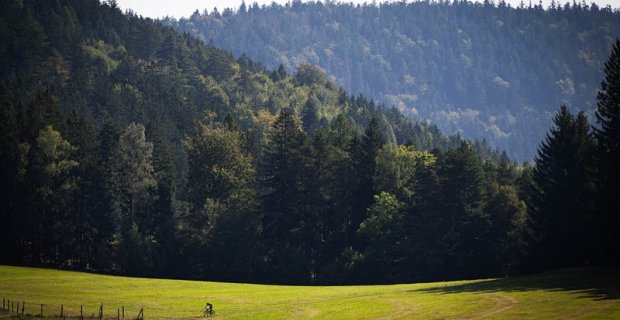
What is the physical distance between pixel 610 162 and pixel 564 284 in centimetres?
1545

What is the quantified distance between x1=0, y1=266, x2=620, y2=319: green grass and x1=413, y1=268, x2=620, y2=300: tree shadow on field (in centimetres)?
7

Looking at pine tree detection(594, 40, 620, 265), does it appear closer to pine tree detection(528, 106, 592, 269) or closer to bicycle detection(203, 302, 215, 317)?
pine tree detection(528, 106, 592, 269)

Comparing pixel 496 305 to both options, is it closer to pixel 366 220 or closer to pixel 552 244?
pixel 552 244

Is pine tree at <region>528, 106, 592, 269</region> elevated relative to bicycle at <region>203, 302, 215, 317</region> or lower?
elevated

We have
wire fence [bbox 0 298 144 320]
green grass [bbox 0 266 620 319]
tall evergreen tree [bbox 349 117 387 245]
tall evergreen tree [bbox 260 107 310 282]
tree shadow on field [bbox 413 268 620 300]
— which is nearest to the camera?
green grass [bbox 0 266 620 319]

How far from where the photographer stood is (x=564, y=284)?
6938 cm

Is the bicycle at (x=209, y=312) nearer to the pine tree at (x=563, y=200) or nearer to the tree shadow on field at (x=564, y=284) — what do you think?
the tree shadow on field at (x=564, y=284)

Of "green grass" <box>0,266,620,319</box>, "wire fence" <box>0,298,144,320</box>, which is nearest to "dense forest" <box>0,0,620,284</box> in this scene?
"green grass" <box>0,266,620,319</box>

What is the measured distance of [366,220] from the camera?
11631 centimetres

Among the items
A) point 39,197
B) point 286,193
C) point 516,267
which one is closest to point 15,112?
point 39,197

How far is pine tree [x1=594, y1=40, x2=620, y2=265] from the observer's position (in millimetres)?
76062

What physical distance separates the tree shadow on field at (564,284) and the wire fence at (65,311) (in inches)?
1138

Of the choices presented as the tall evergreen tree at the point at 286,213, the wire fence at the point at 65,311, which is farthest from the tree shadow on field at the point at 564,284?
the tall evergreen tree at the point at 286,213

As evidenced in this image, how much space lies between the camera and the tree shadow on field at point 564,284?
205 feet
